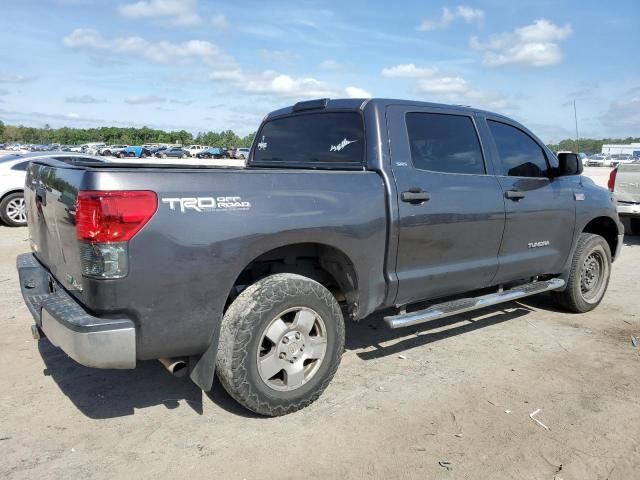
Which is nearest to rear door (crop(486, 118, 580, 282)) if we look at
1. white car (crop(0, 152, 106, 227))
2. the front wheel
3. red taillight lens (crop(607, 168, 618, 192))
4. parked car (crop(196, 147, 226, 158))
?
the front wheel

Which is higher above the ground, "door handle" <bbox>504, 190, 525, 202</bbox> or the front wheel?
"door handle" <bbox>504, 190, 525, 202</bbox>

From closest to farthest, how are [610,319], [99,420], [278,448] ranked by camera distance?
[278,448]
[99,420]
[610,319]

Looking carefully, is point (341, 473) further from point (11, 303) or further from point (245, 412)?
point (11, 303)

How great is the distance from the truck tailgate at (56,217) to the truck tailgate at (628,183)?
32.0 ft

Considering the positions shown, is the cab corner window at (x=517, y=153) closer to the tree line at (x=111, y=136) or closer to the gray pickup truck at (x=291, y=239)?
the gray pickup truck at (x=291, y=239)

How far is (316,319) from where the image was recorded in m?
3.54

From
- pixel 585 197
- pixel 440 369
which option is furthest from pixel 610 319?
pixel 440 369

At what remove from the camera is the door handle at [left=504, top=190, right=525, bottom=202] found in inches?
182

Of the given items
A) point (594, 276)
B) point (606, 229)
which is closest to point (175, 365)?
point (594, 276)

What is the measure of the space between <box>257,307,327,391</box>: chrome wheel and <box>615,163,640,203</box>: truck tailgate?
8636 millimetres

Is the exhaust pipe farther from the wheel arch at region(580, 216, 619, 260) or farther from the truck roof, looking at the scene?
the wheel arch at region(580, 216, 619, 260)

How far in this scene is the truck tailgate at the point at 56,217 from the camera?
2.96m

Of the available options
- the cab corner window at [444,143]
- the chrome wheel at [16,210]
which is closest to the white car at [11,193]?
the chrome wheel at [16,210]

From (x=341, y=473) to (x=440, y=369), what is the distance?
1.60 metres
